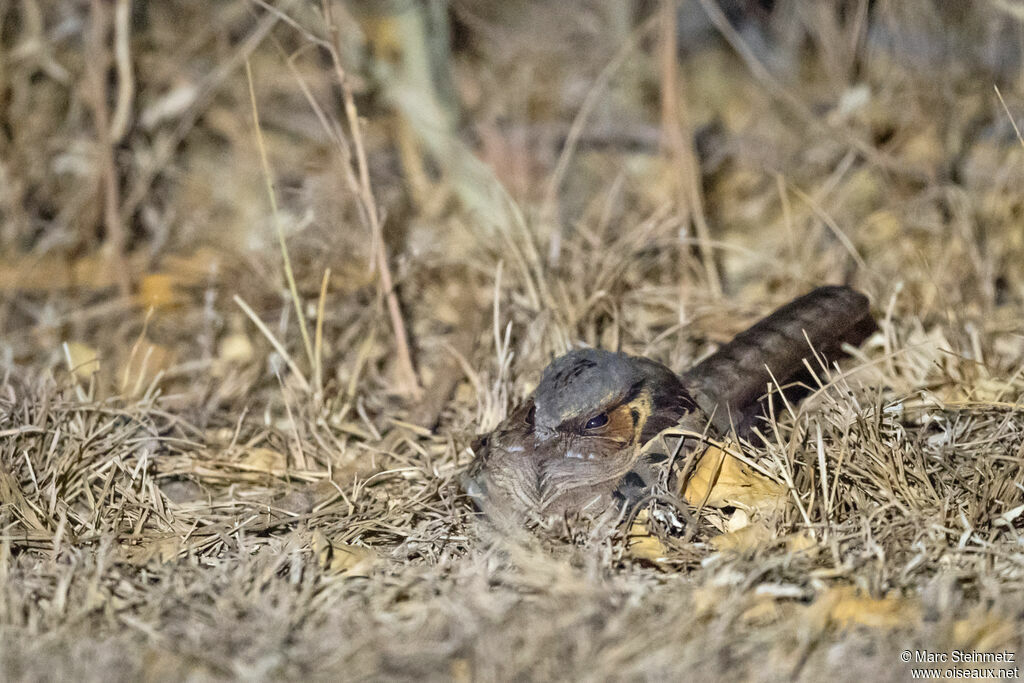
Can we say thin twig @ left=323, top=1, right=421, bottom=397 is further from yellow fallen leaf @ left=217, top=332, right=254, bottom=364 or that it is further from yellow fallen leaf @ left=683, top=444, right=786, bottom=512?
yellow fallen leaf @ left=683, top=444, right=786, bottom=512

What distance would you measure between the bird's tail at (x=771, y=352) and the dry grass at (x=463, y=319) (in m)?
0.11

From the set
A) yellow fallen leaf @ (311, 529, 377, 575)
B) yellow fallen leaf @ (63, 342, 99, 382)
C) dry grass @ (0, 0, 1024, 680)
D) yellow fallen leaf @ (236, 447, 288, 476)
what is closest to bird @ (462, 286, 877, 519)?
dry grass @ (0, 0, 1024, 680)

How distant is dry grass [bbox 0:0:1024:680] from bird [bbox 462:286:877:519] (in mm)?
112

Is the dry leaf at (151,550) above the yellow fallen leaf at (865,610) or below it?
below

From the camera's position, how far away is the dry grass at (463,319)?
6.11ft

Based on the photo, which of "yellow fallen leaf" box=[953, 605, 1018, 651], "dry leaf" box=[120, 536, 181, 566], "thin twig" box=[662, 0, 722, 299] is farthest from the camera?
"thin twig" box=[662, 0, 722, 299]

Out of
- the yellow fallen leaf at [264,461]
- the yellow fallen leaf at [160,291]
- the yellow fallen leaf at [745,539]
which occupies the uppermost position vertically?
the yellow fallen leaf at [745,539]

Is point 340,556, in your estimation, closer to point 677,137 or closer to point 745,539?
point 745,539

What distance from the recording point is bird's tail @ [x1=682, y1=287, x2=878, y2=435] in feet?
8.03

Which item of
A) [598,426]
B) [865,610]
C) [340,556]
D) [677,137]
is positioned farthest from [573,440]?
[677,137]

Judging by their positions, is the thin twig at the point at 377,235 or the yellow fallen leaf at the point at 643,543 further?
the thin twig at the point at 377,235

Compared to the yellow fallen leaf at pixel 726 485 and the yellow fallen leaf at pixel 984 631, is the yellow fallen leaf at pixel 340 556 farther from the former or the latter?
the yellow fallen leaf at pixel 984 631

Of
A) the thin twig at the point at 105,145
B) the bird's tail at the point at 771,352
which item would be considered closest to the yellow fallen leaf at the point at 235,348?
the thin twig at the point at 105,145

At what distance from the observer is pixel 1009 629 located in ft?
5.78
